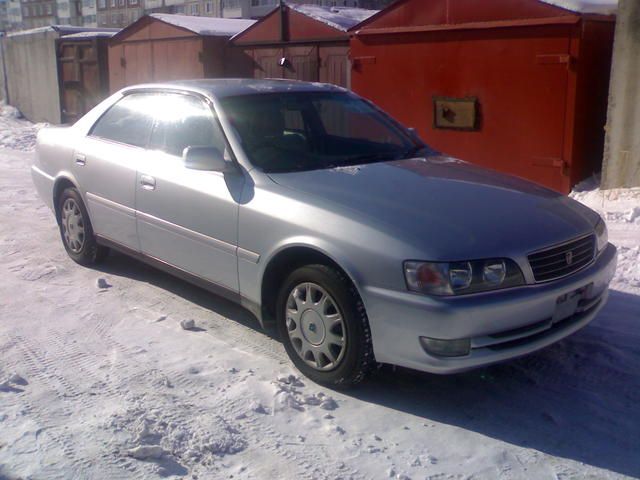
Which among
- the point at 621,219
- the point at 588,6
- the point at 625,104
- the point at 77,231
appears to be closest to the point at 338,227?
the point at 77,231

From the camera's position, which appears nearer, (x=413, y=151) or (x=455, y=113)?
(x=413, y=151)

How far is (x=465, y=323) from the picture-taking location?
3359 mm

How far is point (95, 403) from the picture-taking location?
12.3ft

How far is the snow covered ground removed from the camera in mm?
3230

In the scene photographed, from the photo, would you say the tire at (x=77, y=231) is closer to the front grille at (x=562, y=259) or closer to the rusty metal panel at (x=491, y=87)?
the front grille at (x=562, y=259)

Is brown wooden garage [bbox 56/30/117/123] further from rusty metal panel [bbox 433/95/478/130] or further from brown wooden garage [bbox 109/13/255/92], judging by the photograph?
rusty metal panel [bbox 433/95/478/130]

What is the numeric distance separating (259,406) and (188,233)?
53.1 inches

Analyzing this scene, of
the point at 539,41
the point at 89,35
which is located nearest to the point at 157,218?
the point at 539,41

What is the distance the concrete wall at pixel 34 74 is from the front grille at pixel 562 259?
1447 cm

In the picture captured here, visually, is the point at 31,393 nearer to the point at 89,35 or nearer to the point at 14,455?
the point at 14,455

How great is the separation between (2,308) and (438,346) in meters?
3.21

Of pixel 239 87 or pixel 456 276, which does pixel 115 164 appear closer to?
pixel 239 87

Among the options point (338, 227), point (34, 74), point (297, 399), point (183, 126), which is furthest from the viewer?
point (34, 74)

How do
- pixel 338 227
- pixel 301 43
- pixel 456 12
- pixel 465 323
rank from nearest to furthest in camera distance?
pixel 465 323 < pixel 338 227 < pixel 456 12 < pixel 301 43
